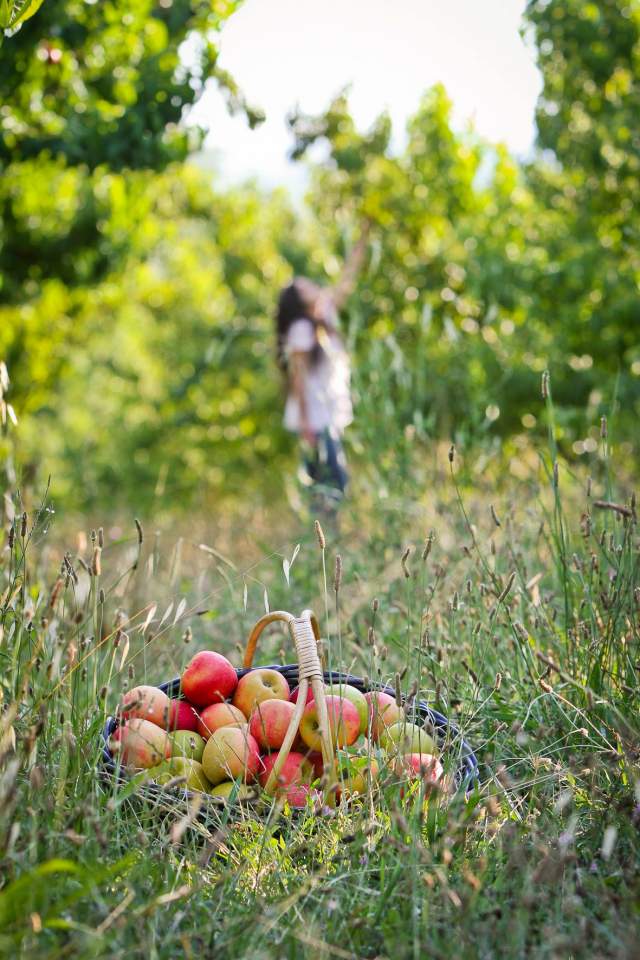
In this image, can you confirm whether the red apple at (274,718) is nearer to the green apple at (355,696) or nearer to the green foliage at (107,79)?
the green apple at (355,696)

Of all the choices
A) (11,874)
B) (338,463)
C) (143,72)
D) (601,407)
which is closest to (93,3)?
(143,72)

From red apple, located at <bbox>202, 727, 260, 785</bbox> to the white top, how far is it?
341cm

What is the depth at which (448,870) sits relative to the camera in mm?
1702

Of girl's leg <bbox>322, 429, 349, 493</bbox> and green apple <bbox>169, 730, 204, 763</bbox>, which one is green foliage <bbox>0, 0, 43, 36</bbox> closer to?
green apple <bbox>169, 730, 204, 763</bbox>

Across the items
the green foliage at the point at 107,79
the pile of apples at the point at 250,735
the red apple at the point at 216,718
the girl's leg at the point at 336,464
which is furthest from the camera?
the girl's leg at the point at 336,464

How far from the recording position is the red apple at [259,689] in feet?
7.24

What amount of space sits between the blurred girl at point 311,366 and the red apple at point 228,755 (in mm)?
3642

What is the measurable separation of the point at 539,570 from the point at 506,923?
5.56ft

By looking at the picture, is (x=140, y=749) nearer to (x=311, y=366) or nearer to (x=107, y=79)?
(x=107, y=79)

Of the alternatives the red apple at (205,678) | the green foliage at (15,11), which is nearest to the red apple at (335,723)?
the red apple at (205,678)

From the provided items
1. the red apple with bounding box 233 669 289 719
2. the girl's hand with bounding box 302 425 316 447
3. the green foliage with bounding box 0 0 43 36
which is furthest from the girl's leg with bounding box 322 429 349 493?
the green foliage with bounding box 0 0 43 36

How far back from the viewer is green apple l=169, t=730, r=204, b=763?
6.76ft

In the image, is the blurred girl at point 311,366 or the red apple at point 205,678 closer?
the red apple at point 205,678

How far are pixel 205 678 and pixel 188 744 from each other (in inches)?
6.3
